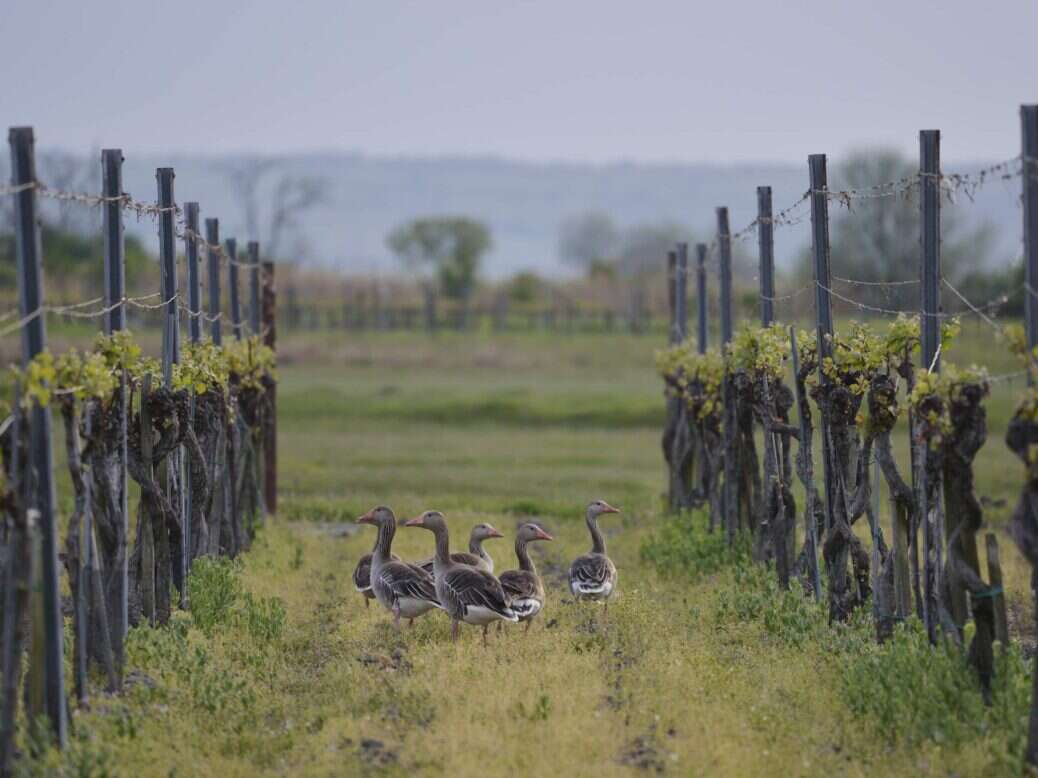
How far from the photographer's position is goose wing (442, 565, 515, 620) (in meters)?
14.0

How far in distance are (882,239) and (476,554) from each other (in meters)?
70.1

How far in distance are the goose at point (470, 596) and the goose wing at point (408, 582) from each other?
16cm

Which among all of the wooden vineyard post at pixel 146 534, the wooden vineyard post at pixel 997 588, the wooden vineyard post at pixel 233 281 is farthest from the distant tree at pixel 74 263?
the wooden vineyard post at pixel 997 588

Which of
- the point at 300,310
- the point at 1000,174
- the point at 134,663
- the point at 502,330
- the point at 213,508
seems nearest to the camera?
the point at 1000,174

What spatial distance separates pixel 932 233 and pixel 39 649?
7.64m

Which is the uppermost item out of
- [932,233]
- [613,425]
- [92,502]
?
[932,233]

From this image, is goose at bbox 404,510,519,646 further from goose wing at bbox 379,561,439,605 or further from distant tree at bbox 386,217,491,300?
distant tree at bbox 386,217,491,300

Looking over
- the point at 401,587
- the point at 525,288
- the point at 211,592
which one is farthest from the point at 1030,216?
the point at 525,288

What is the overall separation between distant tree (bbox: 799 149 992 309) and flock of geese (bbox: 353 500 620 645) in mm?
54237

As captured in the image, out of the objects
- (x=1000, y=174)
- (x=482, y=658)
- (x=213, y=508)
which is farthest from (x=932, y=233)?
(x=213, y=508)

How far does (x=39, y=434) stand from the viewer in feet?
34.8

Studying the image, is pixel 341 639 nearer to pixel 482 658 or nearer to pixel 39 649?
pixel 482 658

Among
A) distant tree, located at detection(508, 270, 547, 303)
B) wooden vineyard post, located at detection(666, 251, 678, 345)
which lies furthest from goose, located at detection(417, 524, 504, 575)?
distant tree, located at detection(508, 270, 547, 303)

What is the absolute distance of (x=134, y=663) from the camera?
12.8 meters
